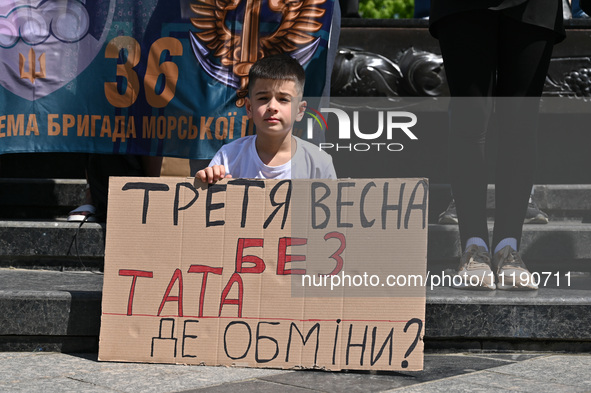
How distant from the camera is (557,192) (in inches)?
168

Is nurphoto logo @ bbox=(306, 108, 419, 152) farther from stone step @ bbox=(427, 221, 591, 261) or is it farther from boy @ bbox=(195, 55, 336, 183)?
boy @ bbox=(195, 55, 336, 183)

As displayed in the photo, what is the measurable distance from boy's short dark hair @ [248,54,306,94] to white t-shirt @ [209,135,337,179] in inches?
9.9

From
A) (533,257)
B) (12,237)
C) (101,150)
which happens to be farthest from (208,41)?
(533,257)

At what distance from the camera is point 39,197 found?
13.7ft

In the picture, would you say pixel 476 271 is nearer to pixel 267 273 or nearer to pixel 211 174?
pixel 267 273

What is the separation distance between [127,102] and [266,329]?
5.67 ft

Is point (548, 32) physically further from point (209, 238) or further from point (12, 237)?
point (12, 237)

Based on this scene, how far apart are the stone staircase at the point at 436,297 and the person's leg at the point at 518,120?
13.3 inches

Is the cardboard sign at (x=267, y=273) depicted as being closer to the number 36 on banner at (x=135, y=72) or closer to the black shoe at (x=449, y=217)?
the number 36 on banner at (x=135, y=72)

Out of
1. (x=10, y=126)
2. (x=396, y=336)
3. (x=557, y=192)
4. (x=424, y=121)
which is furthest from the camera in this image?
(x=424, y=121)

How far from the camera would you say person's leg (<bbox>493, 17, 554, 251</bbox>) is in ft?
9.62

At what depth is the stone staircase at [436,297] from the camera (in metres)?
2.68

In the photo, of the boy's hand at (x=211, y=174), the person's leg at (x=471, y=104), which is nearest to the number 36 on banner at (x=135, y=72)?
the boy's hand at (x=211, y=174)

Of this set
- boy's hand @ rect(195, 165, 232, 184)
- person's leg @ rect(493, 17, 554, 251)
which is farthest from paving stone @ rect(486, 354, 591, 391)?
boy's hand @ rect(195, 165, 232, 184)
